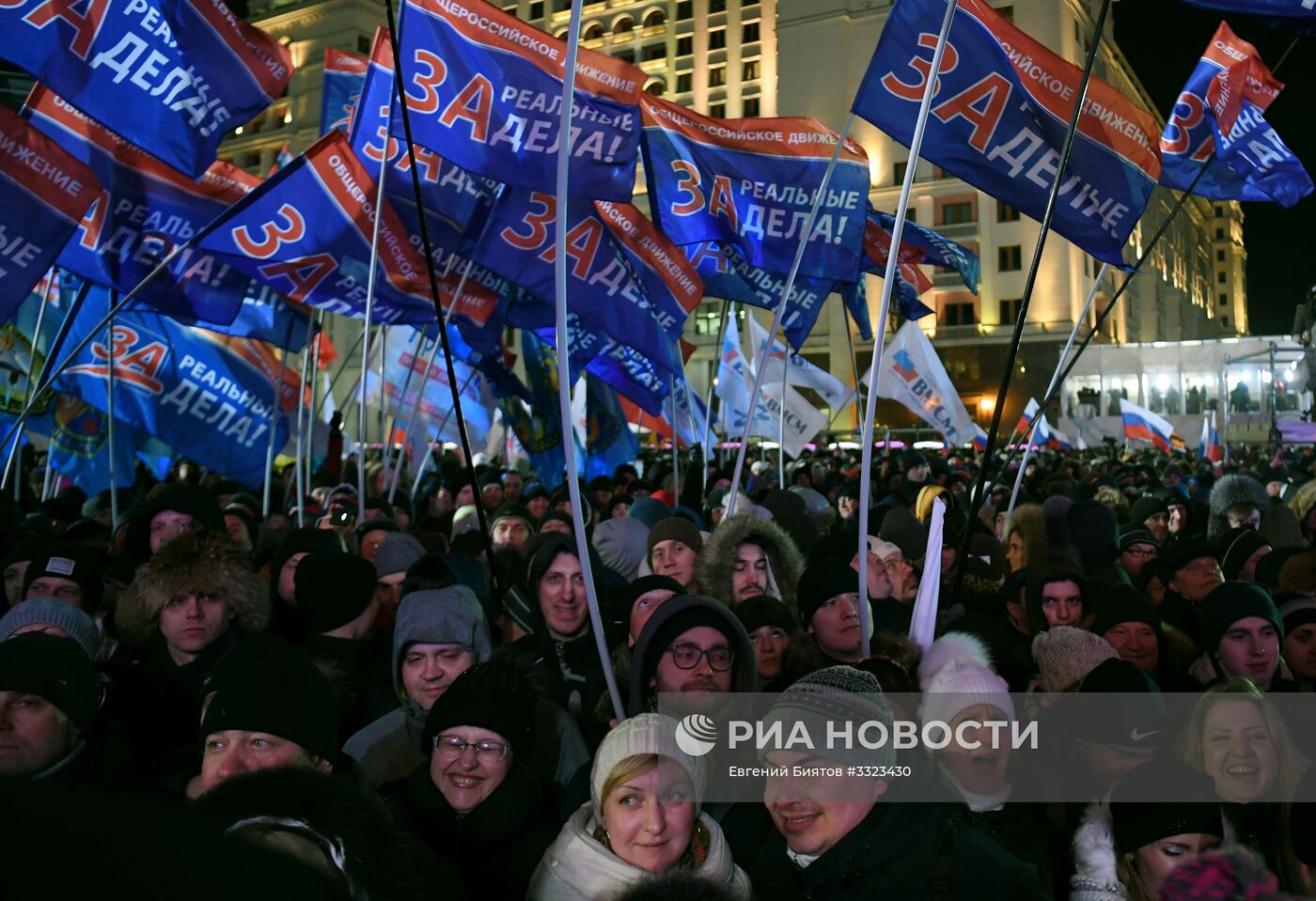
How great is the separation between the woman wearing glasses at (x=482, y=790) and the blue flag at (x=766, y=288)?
24.1ft

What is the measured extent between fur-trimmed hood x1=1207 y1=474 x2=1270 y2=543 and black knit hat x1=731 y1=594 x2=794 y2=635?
185 inches

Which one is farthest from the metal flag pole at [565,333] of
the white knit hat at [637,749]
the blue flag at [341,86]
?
the blue flag at [341,86]

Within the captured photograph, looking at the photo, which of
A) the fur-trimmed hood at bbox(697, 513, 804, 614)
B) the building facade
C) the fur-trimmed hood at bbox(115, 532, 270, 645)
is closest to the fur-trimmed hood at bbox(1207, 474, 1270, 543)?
the fur-trimmed hood at bbox(697, 513, 804, 614)

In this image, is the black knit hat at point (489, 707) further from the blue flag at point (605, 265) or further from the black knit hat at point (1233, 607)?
the blue flag at point (605, 265)

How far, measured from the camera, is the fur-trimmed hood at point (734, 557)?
489cm

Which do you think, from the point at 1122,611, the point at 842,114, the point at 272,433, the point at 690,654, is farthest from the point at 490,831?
the point at 842,114

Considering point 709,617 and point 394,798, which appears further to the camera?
point 709,617

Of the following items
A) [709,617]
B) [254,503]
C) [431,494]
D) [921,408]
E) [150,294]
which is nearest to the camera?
[709,617]

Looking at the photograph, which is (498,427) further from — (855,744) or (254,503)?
(855,744)

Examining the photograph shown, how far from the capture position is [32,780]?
0.63 metres

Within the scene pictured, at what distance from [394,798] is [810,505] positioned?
664 cm

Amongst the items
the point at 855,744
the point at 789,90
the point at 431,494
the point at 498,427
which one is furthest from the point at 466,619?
the point at 789,90

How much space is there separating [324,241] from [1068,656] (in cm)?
634

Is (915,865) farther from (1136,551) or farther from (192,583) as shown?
(1136,551)
